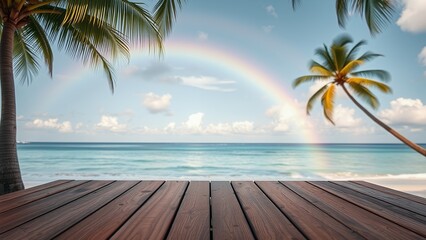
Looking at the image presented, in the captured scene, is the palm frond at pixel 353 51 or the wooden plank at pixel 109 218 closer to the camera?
the wooden plank at pixel 109 218

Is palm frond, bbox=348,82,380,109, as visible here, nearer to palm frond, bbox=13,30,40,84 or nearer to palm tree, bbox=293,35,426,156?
palm tree, bbox=293,35,426,156

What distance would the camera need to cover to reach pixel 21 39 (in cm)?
534

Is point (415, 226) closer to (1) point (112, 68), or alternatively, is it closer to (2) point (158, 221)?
(2) point (158, 221)

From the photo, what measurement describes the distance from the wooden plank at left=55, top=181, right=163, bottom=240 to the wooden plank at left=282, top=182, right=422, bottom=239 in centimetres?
124

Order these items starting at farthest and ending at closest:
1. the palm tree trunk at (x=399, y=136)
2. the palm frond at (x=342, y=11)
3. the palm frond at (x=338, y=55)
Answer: the palm frond at (x=338, y=55), the palm tree trunk at (x=399, y=136), the palm frond at (x=342, y=11)

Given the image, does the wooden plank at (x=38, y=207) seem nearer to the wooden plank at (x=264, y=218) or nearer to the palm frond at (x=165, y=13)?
the wooden plank at (x=264, y=218)

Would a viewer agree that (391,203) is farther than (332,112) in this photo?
No

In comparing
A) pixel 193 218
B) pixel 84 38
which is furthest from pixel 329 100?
pixel 193 218

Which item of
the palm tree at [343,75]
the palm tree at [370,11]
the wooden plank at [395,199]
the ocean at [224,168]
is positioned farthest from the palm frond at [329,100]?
the wooden plank at [395,199]

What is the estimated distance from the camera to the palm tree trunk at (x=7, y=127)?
346cm

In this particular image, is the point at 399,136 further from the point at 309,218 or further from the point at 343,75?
the point at 309,218

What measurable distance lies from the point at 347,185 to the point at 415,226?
4.45 feet

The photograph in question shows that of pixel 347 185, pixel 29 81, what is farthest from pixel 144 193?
pixel 29 81

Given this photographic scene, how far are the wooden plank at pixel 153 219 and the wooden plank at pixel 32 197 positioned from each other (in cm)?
88
